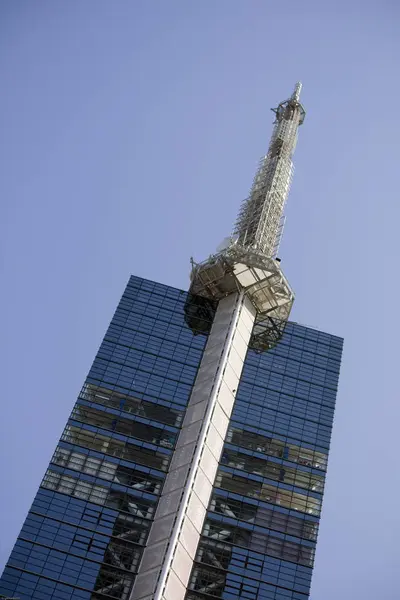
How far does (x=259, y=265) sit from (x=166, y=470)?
2695 centimetres

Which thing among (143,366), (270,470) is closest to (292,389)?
(270,470)

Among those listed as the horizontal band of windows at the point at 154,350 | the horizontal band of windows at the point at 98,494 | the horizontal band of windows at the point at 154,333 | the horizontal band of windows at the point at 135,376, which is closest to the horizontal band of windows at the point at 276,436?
the horizontal band of windows at the point at 135,376

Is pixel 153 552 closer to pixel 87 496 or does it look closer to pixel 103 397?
pixel 87 496

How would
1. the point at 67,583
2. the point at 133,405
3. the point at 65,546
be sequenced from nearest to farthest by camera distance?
1. the point at 67,583
2. the point at 65,546
3. the point at 133,405

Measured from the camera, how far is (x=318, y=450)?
110 m

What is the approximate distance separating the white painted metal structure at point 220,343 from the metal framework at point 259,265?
0.40 ft

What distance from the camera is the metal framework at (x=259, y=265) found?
11312cm

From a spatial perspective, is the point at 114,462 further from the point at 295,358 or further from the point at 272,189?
the point at 272,189

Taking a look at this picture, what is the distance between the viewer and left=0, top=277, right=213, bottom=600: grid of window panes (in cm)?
9212

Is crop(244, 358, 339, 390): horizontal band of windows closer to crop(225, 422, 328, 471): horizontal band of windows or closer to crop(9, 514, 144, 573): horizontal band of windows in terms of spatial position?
crop(225, 422, 328, 471): horizontal band of windows

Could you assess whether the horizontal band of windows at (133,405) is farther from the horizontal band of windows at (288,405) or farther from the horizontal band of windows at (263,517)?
the horizontal band of windows at (263,517)

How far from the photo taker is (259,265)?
112m

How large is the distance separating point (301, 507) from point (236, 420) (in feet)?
39.8

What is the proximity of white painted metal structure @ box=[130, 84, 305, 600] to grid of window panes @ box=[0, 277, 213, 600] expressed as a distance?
7.67ft
